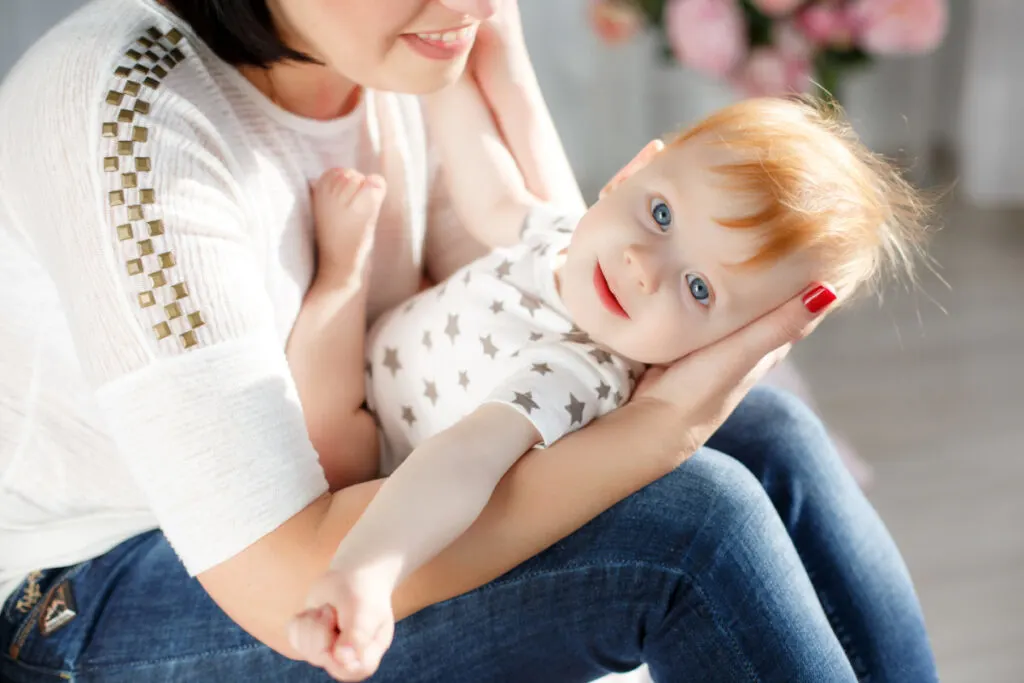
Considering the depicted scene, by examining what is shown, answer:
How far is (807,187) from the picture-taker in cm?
100

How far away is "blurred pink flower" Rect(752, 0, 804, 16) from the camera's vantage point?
2.15 meters

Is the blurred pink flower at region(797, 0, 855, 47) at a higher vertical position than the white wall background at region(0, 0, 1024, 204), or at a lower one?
higher

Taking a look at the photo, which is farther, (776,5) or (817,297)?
(776,5)

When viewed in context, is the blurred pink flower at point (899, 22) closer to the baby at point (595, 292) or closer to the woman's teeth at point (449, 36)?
the baby at point (595, 292)

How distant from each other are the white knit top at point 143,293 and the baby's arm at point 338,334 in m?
0.07

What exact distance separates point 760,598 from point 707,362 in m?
0.20

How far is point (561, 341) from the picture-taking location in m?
1.06

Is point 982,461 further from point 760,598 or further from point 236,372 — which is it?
point 236,372

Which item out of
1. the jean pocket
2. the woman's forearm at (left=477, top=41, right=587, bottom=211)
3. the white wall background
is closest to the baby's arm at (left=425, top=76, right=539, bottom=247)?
the woman's forearm at (left=477, top=41, right=587, bottom=211)

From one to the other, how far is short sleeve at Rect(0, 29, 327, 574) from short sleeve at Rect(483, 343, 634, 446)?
19 centimetres

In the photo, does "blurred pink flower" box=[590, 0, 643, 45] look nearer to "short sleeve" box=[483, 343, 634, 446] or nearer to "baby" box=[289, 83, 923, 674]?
"baby" box=[289, 83, 923, 674]

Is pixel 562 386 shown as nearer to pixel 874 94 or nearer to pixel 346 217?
pixel 346 217

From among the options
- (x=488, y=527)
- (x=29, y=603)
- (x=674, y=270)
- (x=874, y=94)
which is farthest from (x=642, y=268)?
(x=874, y=94)

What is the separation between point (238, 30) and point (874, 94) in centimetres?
282
